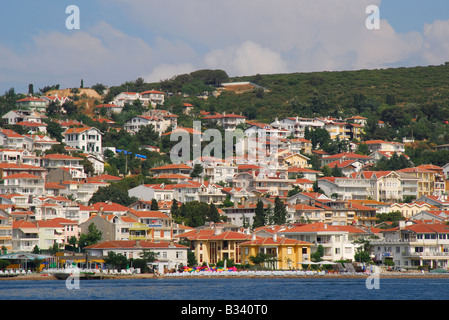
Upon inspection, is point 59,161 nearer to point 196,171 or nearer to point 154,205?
point 196,171

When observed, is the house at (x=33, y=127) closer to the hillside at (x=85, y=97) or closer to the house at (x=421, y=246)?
the hillside at (x=85, y=97)

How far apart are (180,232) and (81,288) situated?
24073 millimetres

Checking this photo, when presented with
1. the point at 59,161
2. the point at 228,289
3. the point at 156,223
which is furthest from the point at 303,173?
the point at 228,289

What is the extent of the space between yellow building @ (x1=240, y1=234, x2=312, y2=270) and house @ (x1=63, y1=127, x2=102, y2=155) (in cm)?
4390

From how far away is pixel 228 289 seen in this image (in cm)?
5772

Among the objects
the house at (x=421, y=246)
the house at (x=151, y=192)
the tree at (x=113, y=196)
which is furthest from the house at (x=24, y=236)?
the house at (x=421, y=246)

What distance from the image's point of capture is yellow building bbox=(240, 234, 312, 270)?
73.6 metres

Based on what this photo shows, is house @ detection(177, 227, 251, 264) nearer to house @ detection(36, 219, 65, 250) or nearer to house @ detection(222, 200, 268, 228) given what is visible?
house @ detection(222, 200, 268, 228)

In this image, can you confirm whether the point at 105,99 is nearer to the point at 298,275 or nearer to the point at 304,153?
the point at 304,153

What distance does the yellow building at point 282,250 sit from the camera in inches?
2899

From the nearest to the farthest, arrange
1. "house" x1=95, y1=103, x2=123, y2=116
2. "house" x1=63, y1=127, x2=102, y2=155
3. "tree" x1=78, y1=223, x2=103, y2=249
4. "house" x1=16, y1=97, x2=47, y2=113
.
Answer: "tree" x1=78, y1=223, x2=103, y2=249 → "house" x1=63, y1=127, x2=102, y2=155 → "house" x1=16, y1=97, x2=47, y2=113 → "house" x1=95, y1=103, x2=123, y2=116

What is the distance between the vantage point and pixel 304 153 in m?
123

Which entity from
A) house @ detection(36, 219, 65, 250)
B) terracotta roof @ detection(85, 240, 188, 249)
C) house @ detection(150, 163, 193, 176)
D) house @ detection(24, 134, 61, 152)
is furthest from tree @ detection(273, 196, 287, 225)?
house @ detection(24, 134, 61, 152)
